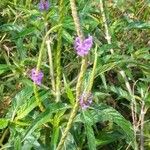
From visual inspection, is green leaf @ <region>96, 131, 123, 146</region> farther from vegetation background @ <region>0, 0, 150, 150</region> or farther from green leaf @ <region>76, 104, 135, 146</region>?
green leaf @ <region>76, 104, 135, 146</region>

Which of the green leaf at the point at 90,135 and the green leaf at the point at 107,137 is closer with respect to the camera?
the green leaf at the point at 90,135

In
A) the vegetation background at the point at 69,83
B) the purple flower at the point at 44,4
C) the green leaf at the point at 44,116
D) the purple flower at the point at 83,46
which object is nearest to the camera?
the purple flower at the point at 83,46

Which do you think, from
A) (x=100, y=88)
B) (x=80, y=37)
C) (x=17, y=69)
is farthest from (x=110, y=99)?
(x=80, y=37)

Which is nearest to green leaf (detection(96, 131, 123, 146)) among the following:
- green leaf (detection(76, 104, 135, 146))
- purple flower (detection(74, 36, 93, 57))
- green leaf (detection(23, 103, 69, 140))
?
green leaf (detection(76, 104, 135, 146))

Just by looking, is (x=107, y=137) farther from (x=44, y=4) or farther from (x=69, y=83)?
(x=44, y=4)

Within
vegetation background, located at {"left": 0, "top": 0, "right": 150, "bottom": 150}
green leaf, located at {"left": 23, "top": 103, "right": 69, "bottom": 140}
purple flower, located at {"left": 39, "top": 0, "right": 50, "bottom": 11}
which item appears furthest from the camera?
purple flower, located at {"left": 39, "top": 0, "right": 50, "bottom": 11}

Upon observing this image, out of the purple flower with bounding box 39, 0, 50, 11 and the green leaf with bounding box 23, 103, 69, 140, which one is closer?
the green leaf with bounding box 23, 103, 69, 140

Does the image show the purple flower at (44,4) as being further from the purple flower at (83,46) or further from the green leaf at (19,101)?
the purple flower at (83,46)

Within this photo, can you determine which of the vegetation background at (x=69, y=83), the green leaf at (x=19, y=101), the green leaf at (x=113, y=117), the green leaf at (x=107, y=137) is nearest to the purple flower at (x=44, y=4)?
the vegetation background at (x=69, y=83)
